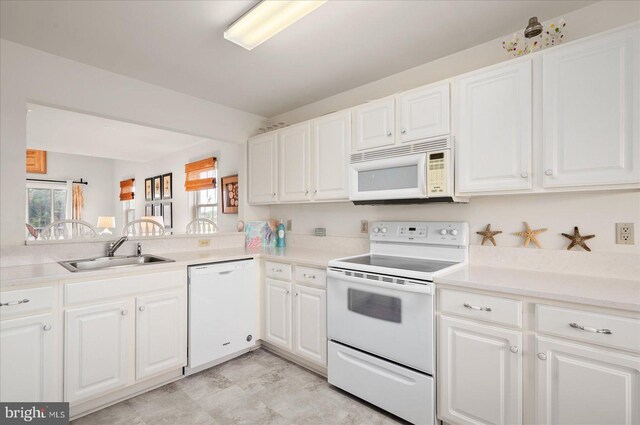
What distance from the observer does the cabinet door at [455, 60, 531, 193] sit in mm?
1722

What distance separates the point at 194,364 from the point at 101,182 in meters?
7.19

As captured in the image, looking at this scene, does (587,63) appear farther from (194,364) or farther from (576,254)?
(194,364)

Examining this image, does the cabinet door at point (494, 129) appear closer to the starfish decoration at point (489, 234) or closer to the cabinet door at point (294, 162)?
the starfish decoration at point (489, 234)

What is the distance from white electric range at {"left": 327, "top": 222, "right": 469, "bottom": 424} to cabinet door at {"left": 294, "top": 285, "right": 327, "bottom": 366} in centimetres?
12

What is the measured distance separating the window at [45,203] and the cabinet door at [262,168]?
239 inches

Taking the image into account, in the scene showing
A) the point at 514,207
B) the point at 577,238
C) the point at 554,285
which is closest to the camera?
the point at 554,285

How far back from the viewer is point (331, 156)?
104 inches

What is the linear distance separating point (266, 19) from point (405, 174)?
1.30 meters

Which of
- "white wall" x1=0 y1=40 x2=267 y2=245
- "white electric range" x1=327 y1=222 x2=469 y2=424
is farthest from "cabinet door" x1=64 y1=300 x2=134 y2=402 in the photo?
"white electric range" x1=327 y1=222 x2=469 y2=424

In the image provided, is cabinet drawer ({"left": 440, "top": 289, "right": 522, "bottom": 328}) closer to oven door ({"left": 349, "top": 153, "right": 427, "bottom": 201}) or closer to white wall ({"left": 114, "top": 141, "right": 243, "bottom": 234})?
oven door ({"left": 349, "top": 153, "right": 427, "bottom": 201})

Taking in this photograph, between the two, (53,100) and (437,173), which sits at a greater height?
(53,100)

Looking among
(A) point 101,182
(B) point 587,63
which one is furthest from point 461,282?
(A) point 101,182

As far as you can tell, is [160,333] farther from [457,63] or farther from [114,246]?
[457,63]

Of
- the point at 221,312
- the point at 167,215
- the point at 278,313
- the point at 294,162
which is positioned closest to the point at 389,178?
the point at 294,162
